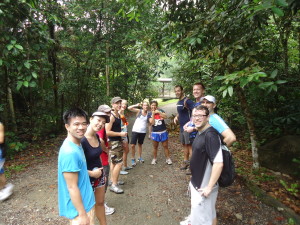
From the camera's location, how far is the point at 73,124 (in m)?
1.83

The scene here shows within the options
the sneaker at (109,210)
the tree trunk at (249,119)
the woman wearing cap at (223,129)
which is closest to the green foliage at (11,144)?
the sneaker at (109,210)

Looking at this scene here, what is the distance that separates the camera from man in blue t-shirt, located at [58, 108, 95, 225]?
1.68 metres

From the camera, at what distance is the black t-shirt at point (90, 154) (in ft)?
7.44

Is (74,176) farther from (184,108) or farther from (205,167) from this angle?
(184,108)

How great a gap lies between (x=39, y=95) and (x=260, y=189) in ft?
25.6

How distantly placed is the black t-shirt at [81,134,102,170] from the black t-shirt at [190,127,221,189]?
45.2 inches

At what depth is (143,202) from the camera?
369cm

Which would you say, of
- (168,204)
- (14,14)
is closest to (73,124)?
(168,204)

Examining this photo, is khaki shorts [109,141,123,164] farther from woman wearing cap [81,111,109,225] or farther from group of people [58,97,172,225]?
woman wearing cap [81,111,109,225]

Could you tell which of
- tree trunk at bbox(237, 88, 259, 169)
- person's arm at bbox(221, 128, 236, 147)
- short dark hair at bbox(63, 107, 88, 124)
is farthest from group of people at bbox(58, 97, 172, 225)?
tree trunk at bbox(237, 88, 259, 169)

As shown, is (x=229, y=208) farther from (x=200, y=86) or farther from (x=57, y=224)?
(x=57, y=224)

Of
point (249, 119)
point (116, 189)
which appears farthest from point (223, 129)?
point (116, 189)

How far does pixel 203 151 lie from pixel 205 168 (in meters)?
0.20

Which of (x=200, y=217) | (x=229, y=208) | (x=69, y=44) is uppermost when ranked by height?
(x=69, y=44)
